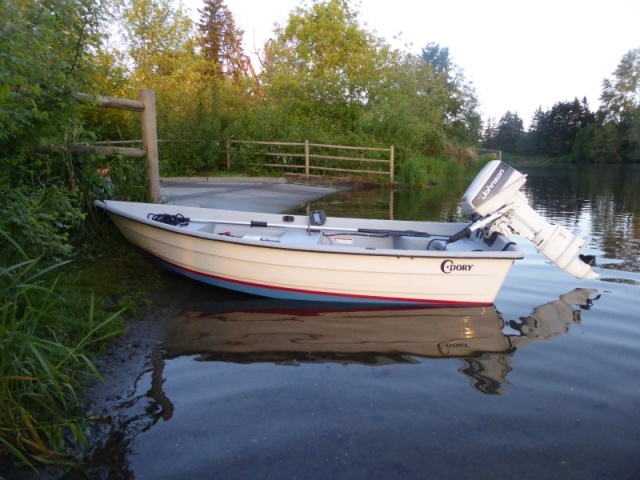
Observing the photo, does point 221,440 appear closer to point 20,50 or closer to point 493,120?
point 20,50

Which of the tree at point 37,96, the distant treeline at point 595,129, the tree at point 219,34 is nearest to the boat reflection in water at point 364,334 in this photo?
the tree at point 37,96

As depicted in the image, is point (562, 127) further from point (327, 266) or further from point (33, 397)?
point (33, 397)

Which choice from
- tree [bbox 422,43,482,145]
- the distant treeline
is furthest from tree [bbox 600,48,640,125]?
tree [bbox 422,43,482,145]

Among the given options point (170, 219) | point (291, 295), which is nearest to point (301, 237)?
point (291, 295)

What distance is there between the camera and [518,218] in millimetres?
6375

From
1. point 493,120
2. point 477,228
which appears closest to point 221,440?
point 477,228

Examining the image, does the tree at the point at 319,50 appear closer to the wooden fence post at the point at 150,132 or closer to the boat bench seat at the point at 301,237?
the wooden fence post at the point at 150,132

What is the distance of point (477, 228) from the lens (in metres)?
6.39

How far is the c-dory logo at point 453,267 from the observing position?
578cm

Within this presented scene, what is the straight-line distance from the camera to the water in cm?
321

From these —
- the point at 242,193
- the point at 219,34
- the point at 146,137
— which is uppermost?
the point at 219,34

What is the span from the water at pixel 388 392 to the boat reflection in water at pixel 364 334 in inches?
0.8

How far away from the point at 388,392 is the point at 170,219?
372 centimetres

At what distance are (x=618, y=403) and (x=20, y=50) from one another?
15.4ft
